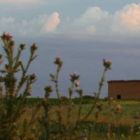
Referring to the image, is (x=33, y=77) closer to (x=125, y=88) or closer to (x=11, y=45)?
(x=11, y=45)

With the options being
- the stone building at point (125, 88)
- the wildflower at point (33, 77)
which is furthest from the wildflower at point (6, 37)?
the stone building at point (125, 88)

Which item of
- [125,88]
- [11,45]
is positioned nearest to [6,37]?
[11,45]

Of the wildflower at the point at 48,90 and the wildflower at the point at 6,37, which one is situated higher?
the wildflower at the point at 6,37

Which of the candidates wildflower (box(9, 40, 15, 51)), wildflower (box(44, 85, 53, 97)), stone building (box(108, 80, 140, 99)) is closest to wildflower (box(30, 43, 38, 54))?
wildflower (box(9, 40, 15, 51))

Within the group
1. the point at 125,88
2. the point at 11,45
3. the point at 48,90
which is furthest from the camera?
the point at 125,88

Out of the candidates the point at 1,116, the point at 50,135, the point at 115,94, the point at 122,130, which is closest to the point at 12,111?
the point at 1,116

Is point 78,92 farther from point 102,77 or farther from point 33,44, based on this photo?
point 33,44

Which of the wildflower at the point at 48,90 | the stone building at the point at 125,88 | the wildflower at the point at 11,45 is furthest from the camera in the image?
the stone building at the point at 125,88

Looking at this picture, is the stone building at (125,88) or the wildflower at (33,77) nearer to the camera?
the wildflower at (33,77)

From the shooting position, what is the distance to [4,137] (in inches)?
131

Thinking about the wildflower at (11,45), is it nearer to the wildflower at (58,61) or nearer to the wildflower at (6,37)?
the wildflower at (6,37)

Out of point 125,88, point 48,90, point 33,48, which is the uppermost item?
point 125,88

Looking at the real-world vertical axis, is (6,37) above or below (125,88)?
below

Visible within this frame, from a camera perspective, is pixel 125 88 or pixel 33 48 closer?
pixel 33 48
